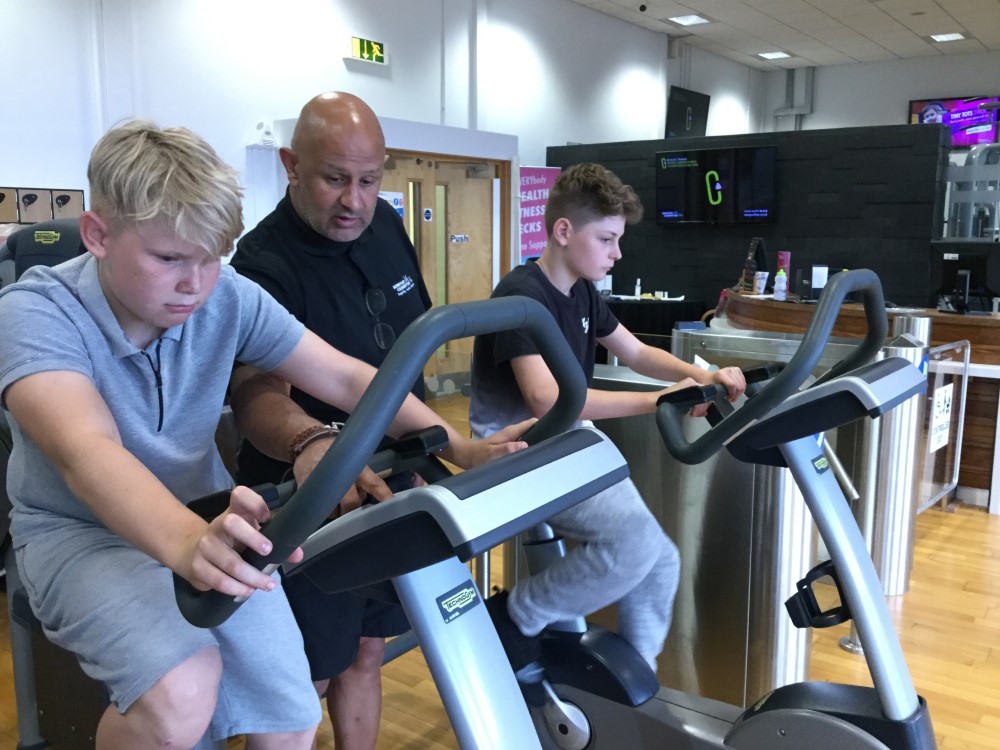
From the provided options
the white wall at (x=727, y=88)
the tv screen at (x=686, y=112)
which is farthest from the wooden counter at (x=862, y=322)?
the white wall at (x=727, y=88)

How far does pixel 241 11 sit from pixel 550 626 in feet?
17.9

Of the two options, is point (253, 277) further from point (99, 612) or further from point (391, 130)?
point (391, 130)

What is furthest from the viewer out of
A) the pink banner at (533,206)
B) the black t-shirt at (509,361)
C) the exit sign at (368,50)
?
the pink banner at (533,206)

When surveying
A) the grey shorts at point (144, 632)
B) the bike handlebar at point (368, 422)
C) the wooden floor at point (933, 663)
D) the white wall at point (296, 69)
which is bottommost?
the wooden floor at point (933, 663)

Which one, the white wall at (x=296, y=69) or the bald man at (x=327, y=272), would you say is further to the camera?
the white wall at (x=296, y=69)

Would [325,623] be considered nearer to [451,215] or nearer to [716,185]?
[451,215]

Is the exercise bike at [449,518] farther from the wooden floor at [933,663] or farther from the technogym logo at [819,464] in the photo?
the wooden floor at [933,663]

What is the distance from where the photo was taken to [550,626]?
1956 millimetres

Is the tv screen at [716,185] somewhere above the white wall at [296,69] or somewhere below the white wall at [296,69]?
below

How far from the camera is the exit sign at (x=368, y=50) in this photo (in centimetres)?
688

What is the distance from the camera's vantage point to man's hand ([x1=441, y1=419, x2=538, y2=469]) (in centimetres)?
122

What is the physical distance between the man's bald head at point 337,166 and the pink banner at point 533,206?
6837 millimetres

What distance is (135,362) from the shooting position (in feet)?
4.14

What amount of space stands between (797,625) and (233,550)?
1.29m
